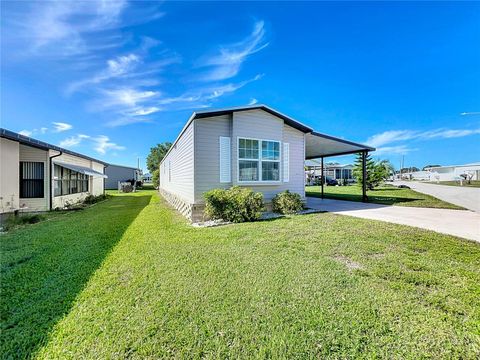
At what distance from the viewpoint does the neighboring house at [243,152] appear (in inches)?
294

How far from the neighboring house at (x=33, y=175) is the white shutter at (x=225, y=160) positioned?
745 centimetres

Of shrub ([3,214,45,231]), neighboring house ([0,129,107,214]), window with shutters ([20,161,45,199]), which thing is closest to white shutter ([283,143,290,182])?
shrub ([3,214,45,231])

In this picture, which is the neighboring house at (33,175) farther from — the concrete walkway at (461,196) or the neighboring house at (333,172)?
the neighboring house at (333,172)

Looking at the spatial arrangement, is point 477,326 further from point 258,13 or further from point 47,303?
point 258,13

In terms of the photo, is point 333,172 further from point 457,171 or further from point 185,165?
point 185,165

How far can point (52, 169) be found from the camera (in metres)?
9.94

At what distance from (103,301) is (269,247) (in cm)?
299

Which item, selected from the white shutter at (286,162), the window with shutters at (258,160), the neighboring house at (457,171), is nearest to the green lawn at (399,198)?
the white shutter at (286,162)

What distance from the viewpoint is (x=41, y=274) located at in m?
3.38

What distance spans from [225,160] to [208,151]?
74 centimetres

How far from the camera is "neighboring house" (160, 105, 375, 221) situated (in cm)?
747

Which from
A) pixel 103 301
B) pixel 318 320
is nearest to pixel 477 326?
pixel 318 320

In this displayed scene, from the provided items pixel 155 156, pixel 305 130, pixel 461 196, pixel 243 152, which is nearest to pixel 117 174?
pixel 155 156

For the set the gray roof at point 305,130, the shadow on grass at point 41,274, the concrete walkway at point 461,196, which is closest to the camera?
the shadow on grass at point 41,274
